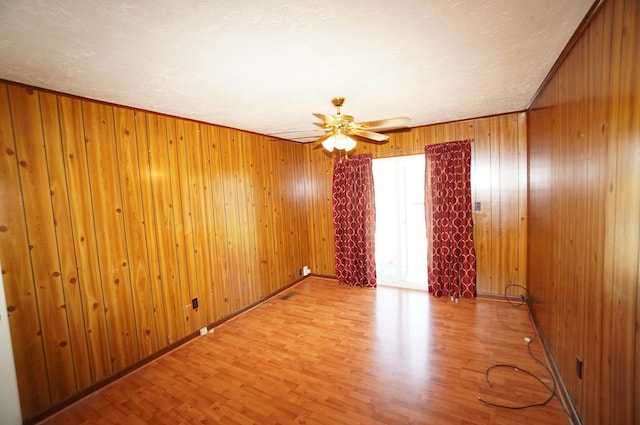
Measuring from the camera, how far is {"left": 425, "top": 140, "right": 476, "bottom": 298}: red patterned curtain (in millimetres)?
3686

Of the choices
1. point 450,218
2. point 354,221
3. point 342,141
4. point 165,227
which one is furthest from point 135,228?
point 450,218

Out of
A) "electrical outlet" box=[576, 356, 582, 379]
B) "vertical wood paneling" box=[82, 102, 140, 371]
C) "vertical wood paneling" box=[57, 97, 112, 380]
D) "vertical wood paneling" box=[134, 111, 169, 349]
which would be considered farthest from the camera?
"vertical wood paneling" box=[134, 111, 169, 349]

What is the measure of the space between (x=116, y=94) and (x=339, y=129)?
190 centimetres

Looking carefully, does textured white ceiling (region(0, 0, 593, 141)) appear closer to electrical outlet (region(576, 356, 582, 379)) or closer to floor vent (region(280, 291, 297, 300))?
electrical outlet (region(576, 356, 582, 379))

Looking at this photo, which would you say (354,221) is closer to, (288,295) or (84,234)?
(288,295)

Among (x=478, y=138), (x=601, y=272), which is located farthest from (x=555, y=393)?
(x=478, y=138)

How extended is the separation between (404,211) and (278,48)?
331cm

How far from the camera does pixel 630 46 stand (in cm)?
112

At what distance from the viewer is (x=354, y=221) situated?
452 cm

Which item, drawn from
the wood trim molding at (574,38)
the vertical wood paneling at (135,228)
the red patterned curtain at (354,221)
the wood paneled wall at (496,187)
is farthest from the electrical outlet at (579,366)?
the vertical wood paneling at (135,228)

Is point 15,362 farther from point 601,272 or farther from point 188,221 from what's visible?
point 601,272

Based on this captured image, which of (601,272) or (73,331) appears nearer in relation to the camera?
(601,272)

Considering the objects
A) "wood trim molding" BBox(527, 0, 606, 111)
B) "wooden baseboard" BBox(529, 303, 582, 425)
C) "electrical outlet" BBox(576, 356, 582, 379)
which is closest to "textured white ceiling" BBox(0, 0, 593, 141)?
"wood trim molding" BBox(527, 0, 606, 111)

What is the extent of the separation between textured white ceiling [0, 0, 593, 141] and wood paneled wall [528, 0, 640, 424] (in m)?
0.32
